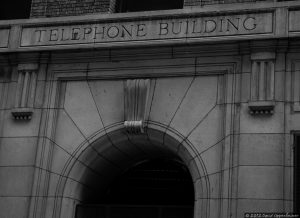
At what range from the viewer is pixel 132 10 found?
44.9 feet

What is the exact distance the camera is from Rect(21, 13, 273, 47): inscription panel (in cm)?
1180

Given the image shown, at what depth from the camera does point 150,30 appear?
1238 cm

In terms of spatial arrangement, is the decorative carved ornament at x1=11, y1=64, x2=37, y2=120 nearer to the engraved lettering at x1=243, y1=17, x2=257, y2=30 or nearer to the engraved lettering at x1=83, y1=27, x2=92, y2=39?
the engraved lettering at x1=83, y1=27, x2=92, y2=39

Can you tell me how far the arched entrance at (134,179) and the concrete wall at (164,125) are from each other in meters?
0.04

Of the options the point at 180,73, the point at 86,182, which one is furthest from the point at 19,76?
the point at 180,73

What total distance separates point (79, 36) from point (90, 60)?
0.54 metres

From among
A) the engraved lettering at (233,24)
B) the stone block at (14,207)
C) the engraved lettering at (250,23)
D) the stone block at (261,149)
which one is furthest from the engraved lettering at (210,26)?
the stone block at (14,207)

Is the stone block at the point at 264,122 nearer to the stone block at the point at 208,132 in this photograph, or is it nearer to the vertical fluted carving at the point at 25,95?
the stone block at the point at 208,132

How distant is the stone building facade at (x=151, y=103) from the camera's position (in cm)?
1128

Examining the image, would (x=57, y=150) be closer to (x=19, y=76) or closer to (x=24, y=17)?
(x=19, y=76)

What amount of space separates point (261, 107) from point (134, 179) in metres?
4.10

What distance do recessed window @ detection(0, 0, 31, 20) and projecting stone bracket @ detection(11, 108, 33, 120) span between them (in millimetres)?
2648

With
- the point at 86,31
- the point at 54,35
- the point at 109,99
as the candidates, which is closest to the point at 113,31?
the point at 86,31

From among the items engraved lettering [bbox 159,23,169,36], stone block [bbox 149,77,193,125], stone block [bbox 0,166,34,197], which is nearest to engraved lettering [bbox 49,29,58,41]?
engraved lettering [bbox 159,23,169,36]
